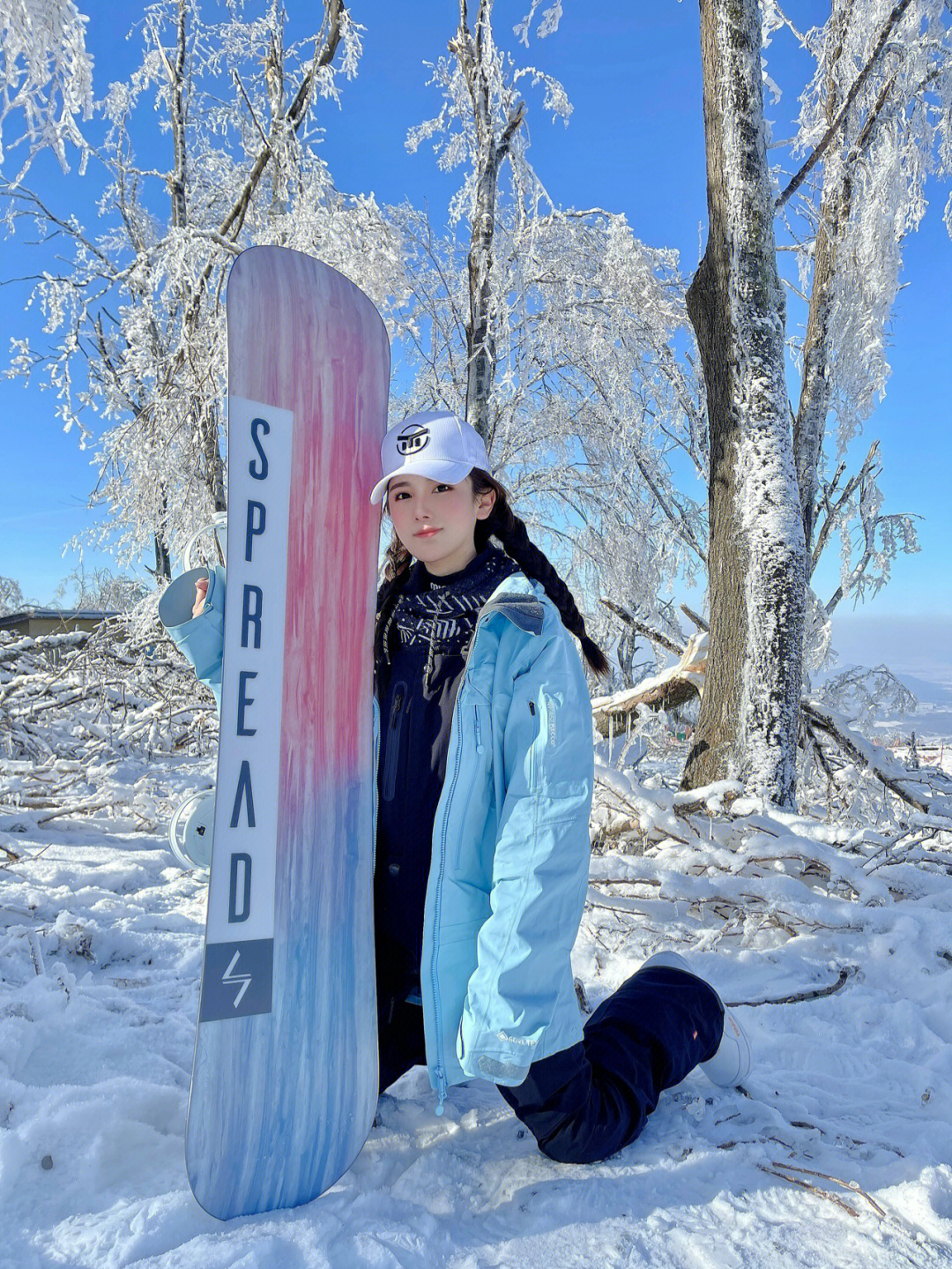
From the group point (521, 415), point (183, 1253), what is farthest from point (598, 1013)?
point (521, 415)

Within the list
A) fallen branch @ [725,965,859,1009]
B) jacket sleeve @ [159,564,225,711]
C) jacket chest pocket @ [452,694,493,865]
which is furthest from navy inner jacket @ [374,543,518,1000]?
fallen branch @ [725,965,859,1009]

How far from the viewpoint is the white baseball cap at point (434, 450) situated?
154 centimetres

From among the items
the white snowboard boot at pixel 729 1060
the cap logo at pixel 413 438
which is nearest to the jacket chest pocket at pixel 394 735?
the cap logo at pixel 413 438

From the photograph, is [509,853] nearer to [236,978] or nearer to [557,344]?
[236,978]

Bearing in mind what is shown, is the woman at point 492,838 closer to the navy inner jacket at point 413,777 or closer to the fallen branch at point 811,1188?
the navy inner jacket at point 413,777

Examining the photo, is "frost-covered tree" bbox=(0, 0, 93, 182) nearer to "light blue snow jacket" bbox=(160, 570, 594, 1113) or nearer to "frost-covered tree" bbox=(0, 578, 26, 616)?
"light blue snow jacket" bbox=(160, 570, 594, 1113)

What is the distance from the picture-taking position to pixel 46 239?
28.5 ft

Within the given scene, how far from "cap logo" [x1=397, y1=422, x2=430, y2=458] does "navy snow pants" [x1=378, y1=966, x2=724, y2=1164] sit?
1.12 metres

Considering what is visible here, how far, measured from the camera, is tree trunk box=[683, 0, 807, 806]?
3164 mm

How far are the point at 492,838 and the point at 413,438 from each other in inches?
31.8

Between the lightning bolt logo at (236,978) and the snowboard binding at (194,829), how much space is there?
0.72 ft

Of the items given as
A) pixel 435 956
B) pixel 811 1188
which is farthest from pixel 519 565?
pixel 811 1188

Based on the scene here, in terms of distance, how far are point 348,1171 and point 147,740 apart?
4332 mm

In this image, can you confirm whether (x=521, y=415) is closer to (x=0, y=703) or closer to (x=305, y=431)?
(x=0, y=703)
